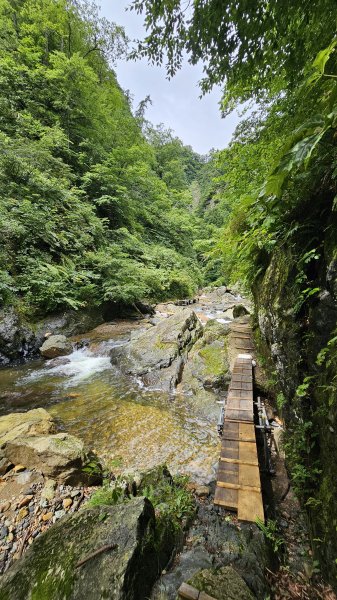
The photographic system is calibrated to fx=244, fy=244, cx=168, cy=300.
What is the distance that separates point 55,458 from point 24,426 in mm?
1056

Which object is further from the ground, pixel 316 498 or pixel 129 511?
pixel 316 498

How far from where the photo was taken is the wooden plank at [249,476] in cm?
274

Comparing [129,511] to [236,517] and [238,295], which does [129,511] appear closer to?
[236,517]

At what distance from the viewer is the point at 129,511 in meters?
2.12

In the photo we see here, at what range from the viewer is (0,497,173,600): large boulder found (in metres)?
1.62

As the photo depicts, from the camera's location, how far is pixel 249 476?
9.30 feet

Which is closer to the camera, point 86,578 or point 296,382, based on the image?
point 86,578

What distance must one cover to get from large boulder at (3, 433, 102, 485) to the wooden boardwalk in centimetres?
166

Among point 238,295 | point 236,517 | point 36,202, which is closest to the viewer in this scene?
point 236,517

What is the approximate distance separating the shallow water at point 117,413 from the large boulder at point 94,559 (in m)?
1.41

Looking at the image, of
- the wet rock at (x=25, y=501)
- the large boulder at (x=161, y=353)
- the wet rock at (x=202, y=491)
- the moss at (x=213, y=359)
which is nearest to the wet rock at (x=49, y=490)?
the wet rock at (x=25, y=501)

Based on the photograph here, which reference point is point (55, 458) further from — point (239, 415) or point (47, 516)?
point (239, 415)

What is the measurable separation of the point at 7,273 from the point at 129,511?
26.5 feet

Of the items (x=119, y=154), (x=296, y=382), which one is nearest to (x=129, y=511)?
(x=296, y=382)
